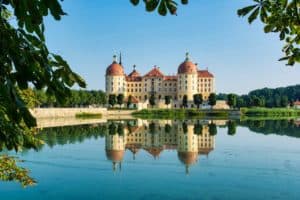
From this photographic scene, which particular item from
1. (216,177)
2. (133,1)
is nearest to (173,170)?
(216,177)

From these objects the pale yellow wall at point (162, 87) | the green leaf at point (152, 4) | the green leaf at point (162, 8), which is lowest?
the green leaf at point (162, 8)

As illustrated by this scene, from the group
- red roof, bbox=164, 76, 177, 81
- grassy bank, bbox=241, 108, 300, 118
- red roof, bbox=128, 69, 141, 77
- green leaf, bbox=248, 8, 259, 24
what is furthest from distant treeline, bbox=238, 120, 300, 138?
red roof, bbox=128, 69, 141, 77

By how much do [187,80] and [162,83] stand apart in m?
5.11

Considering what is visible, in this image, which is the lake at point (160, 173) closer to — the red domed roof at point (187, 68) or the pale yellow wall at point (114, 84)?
the red domed roof at point (187, 68)

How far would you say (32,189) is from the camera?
796 cm

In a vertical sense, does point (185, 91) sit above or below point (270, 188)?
above

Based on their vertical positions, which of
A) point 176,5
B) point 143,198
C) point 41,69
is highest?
point 176,5

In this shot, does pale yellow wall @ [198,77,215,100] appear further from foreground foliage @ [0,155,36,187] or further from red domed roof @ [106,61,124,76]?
foreground foliage @ [0,155,36,187]

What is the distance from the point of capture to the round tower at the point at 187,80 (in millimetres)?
66938

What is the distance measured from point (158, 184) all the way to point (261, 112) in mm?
46997

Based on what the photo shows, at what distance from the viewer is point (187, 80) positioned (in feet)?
220

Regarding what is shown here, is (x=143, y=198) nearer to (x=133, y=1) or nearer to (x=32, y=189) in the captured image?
(x=32, y=189)

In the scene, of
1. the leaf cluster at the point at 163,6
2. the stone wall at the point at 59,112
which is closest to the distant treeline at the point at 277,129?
the stone wall at the point at 59,112

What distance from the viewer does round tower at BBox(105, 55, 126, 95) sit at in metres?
67.8
